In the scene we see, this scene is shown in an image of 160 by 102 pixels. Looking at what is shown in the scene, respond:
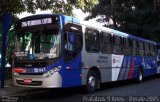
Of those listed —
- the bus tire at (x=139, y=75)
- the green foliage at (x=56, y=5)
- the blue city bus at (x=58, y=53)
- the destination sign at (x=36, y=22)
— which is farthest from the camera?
the bus tire at (x=139, y=75)

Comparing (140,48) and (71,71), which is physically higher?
(140,48)

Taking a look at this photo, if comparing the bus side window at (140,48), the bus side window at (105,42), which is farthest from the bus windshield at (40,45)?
the bus side window at (140,48)

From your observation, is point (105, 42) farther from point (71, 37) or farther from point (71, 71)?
point (71, 71)

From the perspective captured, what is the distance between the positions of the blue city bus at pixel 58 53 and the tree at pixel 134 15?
16026 mm

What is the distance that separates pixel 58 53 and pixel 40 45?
75 centimetres

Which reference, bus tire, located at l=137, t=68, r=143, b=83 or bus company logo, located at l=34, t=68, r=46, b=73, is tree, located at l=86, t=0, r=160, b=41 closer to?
bus tire, located at l=137, t=68, r=143, b=83

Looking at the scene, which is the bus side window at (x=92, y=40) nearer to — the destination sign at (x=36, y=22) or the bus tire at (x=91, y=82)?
the bus tire at (x=91, y=82)

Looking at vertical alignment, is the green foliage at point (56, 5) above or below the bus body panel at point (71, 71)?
above

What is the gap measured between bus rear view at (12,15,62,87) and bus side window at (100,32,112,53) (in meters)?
3.47

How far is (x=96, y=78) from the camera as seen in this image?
14.2m

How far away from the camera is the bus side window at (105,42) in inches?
580

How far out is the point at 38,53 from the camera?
11.8m

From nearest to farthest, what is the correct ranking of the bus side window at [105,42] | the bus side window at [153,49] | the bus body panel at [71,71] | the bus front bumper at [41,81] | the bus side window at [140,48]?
the bus front bumper at [41,81]
the bus body panel at [71,71]
the bus side window at [105,42]
the bus side window at [140,48]
the bus side window at [153,49]

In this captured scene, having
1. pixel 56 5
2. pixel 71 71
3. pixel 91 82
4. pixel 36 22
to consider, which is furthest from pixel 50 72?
pixel 56 5
